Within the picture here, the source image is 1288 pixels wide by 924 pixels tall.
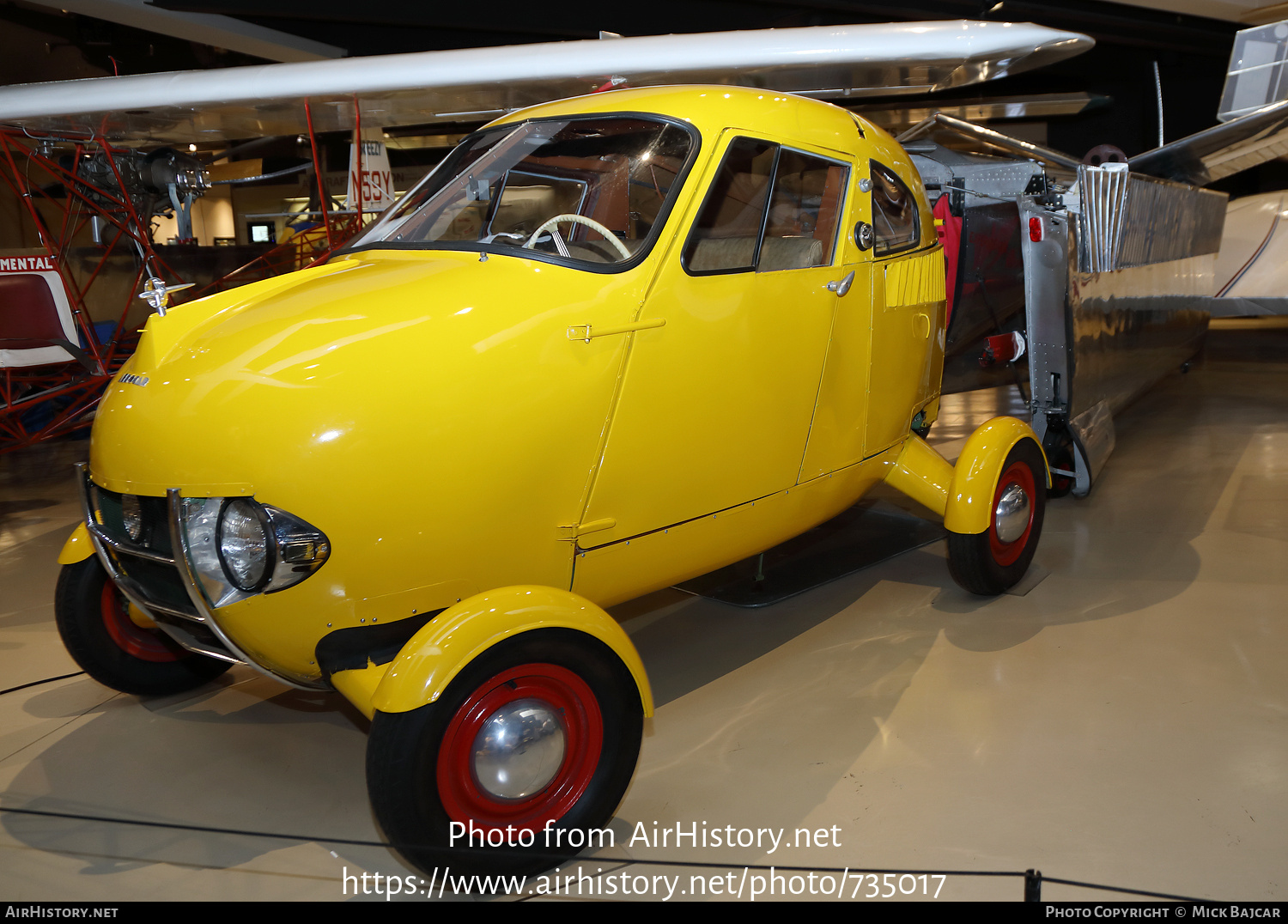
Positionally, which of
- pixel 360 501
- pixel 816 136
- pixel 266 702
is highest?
pixel 816 136

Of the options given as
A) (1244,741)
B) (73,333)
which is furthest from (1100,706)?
(73,333)

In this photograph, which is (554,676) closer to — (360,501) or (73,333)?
(360,501)

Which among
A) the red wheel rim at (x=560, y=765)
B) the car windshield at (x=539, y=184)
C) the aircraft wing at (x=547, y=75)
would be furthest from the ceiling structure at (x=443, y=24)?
the red wheel rim at (x=560, y=765)

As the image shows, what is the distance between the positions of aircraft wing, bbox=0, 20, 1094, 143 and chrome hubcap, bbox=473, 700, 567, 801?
14.8ft

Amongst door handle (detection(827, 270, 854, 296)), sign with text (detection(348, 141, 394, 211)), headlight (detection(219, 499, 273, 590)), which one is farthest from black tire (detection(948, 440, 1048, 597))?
sign with text (detection(348, 141, 394, 211))

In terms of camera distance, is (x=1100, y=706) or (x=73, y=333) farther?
(x=73, y=333)

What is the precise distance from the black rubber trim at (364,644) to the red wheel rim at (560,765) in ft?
0.96

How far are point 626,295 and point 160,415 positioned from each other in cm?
126

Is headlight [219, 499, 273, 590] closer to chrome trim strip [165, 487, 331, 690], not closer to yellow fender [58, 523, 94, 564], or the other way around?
chrome trim strip [165, 487, 331, 690]

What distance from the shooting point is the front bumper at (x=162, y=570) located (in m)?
2.11

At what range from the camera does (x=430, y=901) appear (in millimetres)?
2203

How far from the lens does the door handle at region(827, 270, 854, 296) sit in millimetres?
3180

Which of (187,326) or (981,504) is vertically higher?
(187,326)

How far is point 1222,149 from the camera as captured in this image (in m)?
7.73
